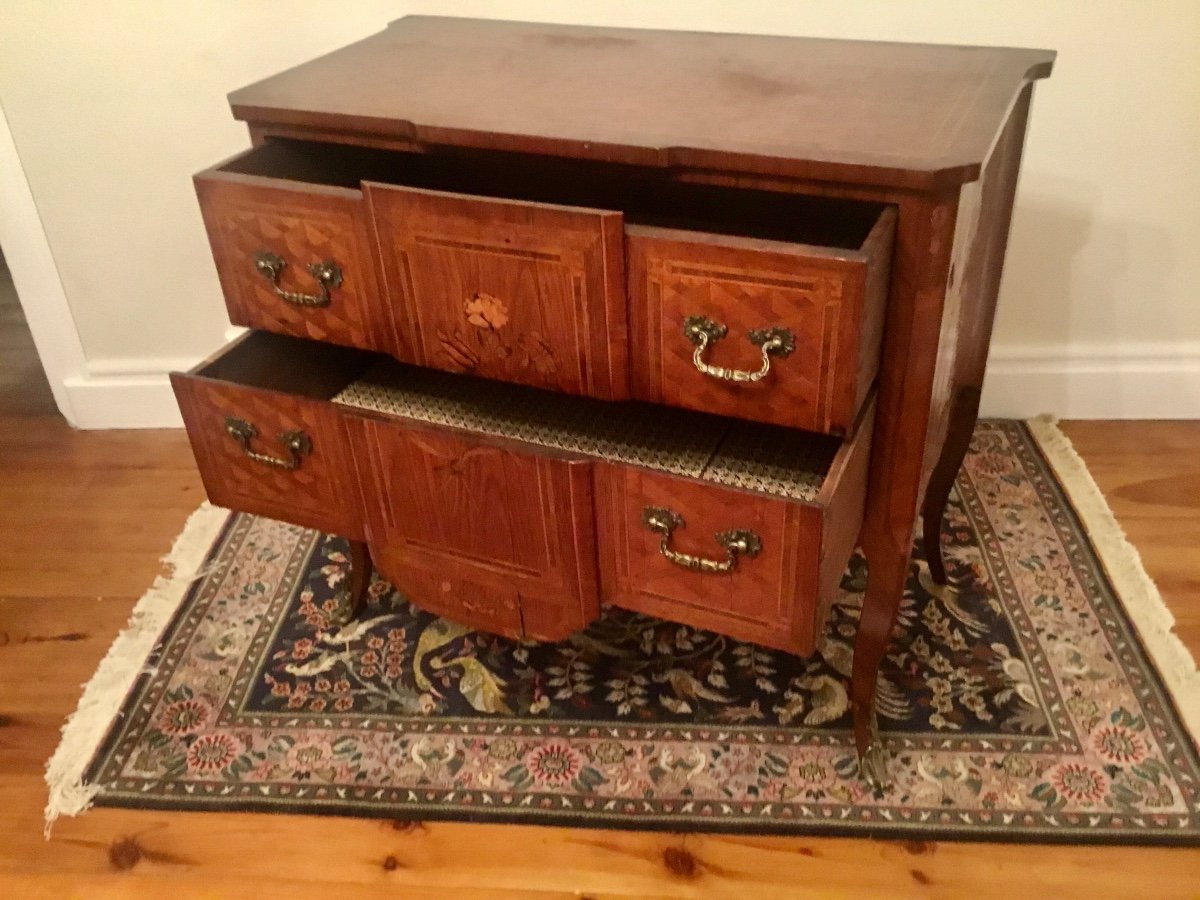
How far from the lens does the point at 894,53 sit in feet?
3.79

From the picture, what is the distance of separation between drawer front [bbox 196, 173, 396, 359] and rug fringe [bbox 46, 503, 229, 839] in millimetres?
553

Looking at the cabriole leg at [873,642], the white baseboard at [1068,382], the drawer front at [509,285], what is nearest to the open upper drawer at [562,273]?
the drawer front at [509,285]

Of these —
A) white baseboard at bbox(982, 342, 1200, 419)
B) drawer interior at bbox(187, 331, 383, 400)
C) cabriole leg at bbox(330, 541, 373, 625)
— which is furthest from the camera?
white baseboard at bbox(982, 342, 1200, 419)

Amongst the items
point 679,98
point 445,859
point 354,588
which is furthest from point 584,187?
point 445,859

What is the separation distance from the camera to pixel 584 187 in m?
1.16

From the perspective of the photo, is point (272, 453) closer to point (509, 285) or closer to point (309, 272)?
point (309, 272)

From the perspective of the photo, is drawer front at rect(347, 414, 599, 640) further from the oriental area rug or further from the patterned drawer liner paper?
the oriental area rug

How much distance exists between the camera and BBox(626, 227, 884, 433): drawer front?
84cm

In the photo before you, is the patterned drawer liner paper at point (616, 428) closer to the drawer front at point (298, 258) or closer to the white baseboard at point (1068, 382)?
the drawer front at point (298, 258)

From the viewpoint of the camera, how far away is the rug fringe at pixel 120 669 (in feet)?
3.93

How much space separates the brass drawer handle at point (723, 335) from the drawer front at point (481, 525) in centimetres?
16

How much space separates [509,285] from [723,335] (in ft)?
0.67

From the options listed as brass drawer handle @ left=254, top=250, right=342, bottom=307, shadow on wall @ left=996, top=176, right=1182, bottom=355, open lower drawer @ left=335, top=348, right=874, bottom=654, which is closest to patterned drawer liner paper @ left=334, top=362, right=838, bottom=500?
open lower drawer @ left=335, top=348, right=874, bottom=654

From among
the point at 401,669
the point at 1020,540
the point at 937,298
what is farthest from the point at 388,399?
the point at 1020,540
